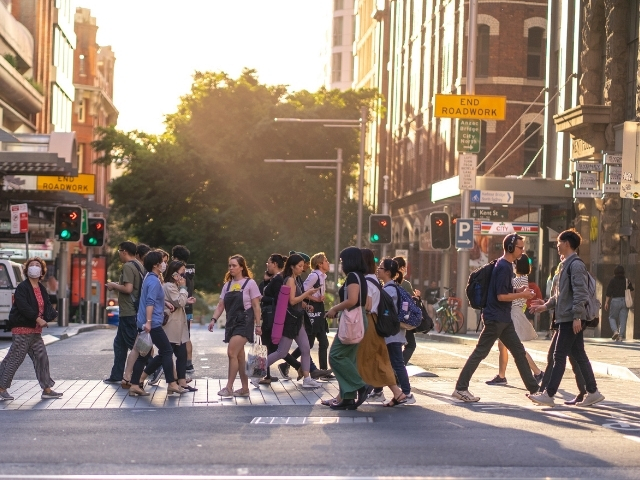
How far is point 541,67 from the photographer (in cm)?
4622

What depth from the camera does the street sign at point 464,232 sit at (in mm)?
28297

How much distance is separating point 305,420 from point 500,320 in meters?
2.56

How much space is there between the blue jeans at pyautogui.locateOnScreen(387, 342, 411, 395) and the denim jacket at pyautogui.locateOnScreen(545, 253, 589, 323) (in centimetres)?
176

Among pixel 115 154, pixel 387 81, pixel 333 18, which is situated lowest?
pixel 115 154

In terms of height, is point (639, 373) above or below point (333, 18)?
below

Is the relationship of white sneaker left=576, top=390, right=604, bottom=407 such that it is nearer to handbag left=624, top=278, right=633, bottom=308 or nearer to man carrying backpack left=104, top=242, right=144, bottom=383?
man carrying backpack left=104, top=242, right=144, bottom=383

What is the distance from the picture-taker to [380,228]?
37.7 m

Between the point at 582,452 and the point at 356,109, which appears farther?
the point at 356,109

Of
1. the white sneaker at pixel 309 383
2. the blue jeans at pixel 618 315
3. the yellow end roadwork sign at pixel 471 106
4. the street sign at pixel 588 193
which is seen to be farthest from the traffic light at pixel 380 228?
the white sneaker at pixel 309 383

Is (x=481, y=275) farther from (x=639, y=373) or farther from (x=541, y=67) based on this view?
(x=541, y=67)

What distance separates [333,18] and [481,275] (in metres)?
96.6

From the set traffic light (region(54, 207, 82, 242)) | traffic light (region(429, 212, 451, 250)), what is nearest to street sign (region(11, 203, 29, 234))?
traffic light (region(54, 207, 82, 242))

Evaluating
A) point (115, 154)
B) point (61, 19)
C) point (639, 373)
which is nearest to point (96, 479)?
point (639, 373)

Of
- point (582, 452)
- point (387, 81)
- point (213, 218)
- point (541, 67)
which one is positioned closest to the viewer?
point (582, 452)
